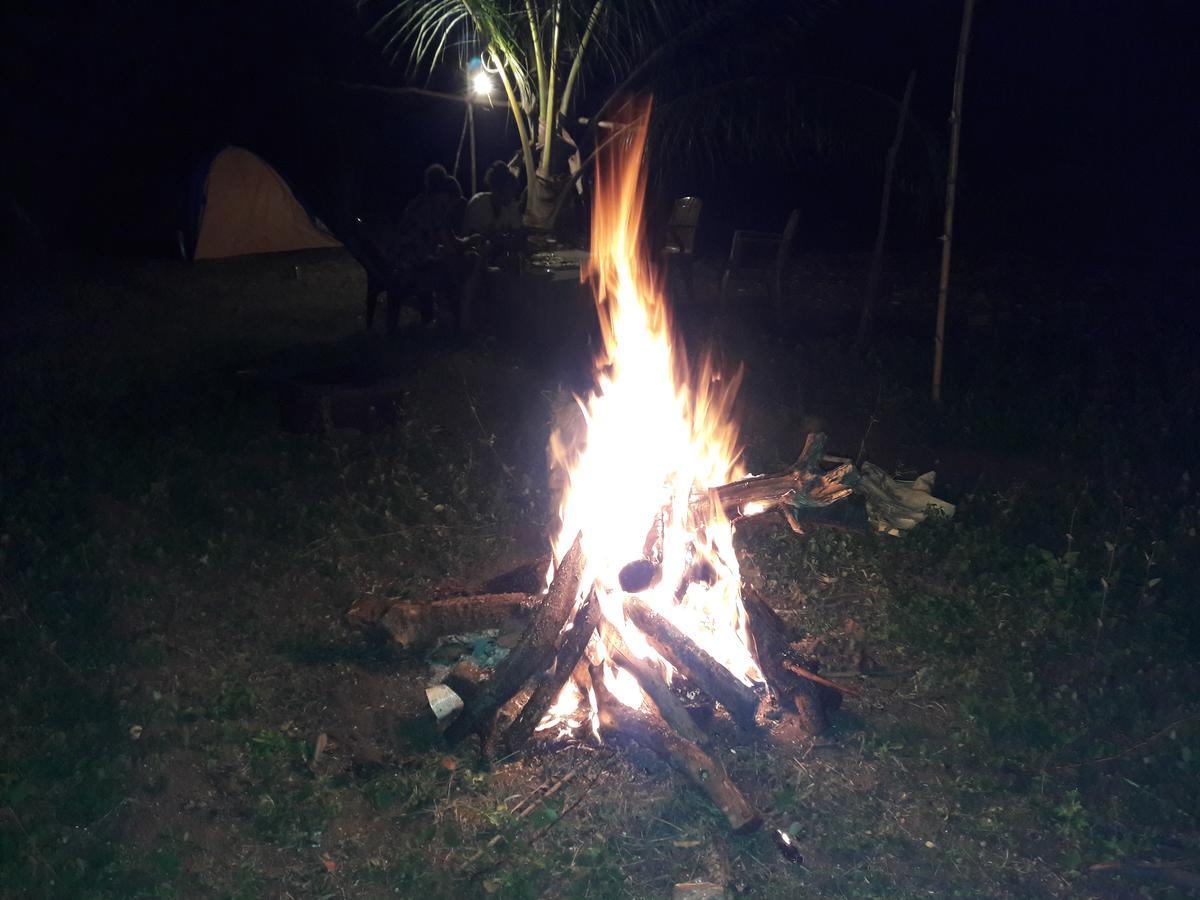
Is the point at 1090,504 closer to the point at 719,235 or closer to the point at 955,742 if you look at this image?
the point at 955,742

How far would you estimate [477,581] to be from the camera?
6188mm

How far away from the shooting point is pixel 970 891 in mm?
3980

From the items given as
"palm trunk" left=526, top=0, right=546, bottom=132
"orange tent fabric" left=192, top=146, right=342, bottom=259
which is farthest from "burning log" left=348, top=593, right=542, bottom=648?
"orange tent fabric" left=192, top=146, right=342, bottom=259

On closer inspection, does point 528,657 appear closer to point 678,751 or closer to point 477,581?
point 678,751

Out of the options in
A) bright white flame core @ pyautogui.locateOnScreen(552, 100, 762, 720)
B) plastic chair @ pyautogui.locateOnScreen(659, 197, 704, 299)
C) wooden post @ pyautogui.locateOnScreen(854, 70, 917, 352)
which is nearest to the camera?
bright white flame core @ pyautogui.locateOnScreen(552, 100, 762, 720)

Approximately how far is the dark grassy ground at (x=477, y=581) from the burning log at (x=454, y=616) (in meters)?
0.16

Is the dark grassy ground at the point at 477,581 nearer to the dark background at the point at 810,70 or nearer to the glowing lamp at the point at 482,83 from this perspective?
the glowing lamp at the point at 482,83

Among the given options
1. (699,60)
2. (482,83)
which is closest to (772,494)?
(699,60)

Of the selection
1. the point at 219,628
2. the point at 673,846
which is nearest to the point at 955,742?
the point at 673,846

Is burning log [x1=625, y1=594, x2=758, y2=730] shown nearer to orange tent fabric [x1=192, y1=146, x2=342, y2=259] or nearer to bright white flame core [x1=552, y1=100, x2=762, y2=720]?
bright white flame core [x1=552, y1=100, x2=762, y2=720]

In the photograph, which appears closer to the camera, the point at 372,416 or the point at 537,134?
the point at 372,416

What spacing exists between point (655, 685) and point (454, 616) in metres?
1.19

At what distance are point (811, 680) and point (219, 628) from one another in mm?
2836

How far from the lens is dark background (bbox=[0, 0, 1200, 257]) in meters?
18.0
